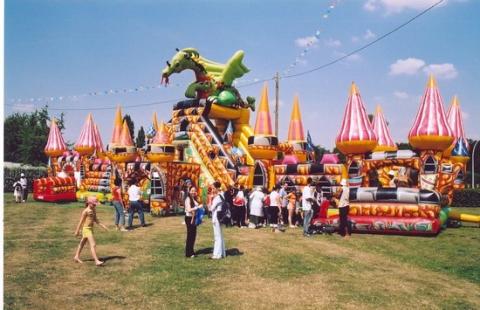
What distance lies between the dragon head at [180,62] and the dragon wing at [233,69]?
1519 millimetres

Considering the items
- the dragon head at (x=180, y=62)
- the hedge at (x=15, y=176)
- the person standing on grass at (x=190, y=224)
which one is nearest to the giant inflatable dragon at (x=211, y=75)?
the dragon head at (x=180, y=62)

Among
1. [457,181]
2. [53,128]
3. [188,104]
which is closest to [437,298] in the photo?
[457,181]

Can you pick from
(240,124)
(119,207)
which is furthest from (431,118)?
(240,124)

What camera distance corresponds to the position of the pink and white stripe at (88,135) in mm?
24047

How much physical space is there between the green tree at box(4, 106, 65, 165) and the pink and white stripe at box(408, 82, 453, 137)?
109 feet

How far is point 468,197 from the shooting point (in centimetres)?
2420

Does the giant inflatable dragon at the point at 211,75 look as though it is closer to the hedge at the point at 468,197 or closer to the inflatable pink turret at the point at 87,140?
the inflatable pink turret at the point at 87,140

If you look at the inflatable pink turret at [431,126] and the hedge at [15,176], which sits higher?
the inflatable pink turret at [431,126]

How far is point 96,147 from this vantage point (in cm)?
2441

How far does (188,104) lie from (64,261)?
12805 millimetres

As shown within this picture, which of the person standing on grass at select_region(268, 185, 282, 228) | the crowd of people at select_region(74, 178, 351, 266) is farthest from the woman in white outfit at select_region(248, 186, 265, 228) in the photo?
the person standing on grass at select_region(268, 185, 282, 228)

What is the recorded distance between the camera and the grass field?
6543mm

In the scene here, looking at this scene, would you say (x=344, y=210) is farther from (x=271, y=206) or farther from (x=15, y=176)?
(x=15, y=176)

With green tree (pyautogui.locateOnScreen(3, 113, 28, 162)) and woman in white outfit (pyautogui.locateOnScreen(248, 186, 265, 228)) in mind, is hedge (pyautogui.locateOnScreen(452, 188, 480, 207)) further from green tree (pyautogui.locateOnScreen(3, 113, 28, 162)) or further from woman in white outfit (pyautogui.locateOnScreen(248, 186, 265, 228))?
green tree (pyautogui.locateOnScreen(3, 113, 28, 162))
